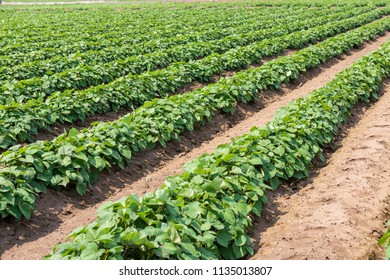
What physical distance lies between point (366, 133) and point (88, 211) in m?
5.64

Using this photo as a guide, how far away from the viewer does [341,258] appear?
4.96 metres

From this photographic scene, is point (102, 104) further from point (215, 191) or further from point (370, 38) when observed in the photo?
point (370, 38)

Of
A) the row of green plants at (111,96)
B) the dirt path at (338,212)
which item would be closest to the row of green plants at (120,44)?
the row of green plants at (111,96)

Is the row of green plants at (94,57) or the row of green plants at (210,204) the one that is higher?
the row of green plants at (94,57)

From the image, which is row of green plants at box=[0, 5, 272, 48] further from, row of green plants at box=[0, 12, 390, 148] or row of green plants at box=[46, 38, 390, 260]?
row of green plants at box=[46, 38, 390, 260]

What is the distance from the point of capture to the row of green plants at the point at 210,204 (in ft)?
14.2

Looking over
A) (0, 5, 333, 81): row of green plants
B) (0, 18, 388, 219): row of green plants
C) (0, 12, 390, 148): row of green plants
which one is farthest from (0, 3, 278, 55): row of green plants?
(0, 18, 388, 219): row of green plants

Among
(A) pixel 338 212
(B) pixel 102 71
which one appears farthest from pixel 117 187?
(B) pixel 102 71

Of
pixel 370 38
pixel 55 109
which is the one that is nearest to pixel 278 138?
pixel 55 109

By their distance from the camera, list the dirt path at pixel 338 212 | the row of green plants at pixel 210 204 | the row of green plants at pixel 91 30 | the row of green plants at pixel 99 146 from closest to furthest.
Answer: the row of green plants at pixel 210 204
the dirt path at pixel 338 212
the row of green plants at pixel 99 146
the row of green plants at pixel 91 30

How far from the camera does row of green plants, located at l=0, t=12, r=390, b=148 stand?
8461mm

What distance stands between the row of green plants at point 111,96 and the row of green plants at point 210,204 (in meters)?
3.78

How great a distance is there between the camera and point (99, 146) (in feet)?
23.9

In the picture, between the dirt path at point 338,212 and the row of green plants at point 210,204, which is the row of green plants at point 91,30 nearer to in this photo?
the row of green plants at point 210,204
